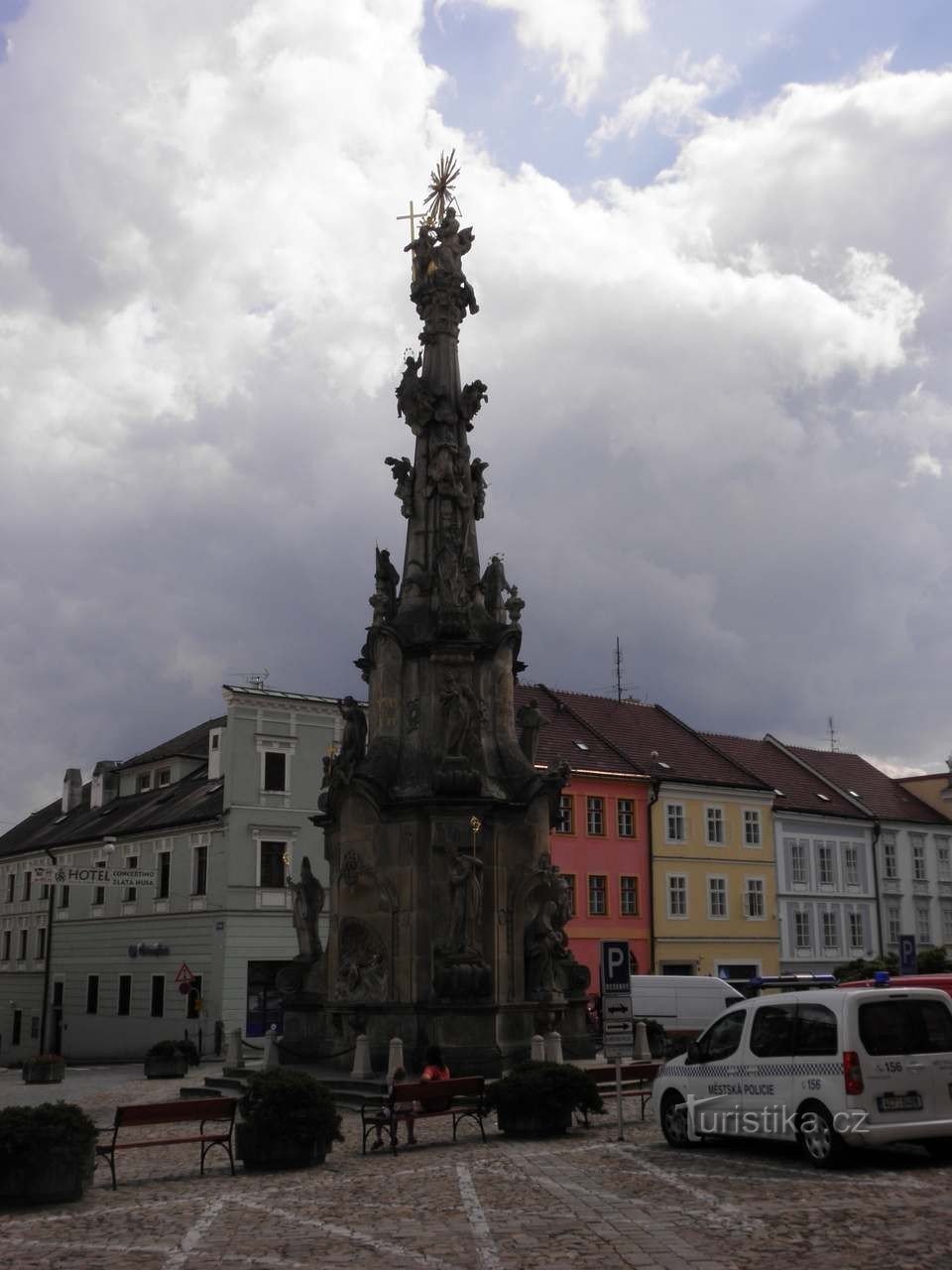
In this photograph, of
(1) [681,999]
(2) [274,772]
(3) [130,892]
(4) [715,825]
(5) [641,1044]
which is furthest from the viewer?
(4) [715,825]

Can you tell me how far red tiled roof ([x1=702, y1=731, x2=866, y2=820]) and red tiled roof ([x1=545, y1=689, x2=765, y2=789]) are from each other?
176cm

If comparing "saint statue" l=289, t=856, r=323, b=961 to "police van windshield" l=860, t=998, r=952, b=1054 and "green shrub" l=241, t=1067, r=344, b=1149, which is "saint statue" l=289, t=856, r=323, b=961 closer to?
"green shrub" l=241, t=1067, r=344, b=1149

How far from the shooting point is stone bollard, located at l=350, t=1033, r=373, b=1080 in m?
19.8

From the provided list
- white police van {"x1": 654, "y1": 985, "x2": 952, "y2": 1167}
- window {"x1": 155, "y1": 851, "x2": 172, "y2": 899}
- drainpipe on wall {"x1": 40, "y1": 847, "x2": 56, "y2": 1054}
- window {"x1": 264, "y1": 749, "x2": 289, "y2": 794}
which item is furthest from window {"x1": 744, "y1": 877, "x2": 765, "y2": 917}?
white police van {"x1": 654, "y1": 985, "x2": 952, "y2": 1167}

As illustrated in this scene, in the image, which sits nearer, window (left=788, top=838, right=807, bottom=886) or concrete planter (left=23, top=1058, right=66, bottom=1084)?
concrete planter (left=23, top=1058, right=66, bottom=1084)

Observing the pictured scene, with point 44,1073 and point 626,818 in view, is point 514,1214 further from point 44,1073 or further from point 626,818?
point 626,818

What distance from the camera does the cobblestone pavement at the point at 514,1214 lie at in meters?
9.34

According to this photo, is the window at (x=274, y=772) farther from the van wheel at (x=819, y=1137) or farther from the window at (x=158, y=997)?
the van wheel at (x=819, y=1137)

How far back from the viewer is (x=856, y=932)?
55.6m

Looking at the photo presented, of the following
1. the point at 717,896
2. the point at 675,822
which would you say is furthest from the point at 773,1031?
the point at 717,896

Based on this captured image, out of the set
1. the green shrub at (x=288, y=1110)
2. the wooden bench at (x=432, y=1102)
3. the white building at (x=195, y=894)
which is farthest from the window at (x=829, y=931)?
the green shrub at (x=288, y=1110)

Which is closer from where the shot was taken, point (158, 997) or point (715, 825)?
point (158, 997)

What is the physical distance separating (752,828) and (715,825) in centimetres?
215

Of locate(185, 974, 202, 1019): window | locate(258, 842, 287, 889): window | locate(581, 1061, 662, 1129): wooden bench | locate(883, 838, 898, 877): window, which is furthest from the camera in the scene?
locate(883, 838, 898, 877): window
